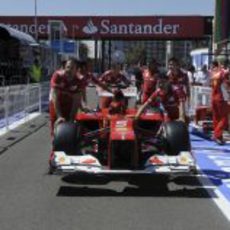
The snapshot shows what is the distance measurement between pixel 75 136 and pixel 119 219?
232 cm

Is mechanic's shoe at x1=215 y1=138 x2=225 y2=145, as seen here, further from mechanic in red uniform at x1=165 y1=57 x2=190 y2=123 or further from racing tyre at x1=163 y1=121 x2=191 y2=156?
racing tyre at x1=163 y1=121 x2=191 y2=156

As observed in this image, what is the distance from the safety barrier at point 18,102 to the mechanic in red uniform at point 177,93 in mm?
6048

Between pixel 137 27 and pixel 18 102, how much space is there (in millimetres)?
43087

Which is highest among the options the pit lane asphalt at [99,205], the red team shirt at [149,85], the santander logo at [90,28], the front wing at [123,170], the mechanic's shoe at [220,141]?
the santander logo at [90,28]

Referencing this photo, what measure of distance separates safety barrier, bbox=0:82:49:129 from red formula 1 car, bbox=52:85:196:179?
878 centimetres

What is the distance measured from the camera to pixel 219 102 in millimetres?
15906

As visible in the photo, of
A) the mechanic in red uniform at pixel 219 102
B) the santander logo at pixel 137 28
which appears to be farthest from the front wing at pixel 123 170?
the santander logo at pixel 137 28

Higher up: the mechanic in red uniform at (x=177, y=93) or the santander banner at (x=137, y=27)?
the santander banner at (x=137, y=27)

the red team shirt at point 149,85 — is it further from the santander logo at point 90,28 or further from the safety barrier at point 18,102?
the santander logo at point 90,28

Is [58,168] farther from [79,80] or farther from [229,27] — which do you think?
[229,27]

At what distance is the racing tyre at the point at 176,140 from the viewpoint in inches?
404

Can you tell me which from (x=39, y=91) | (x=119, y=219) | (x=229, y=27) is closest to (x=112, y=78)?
(x=119, y=219)

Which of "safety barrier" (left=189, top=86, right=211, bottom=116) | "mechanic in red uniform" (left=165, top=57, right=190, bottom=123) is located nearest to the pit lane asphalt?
"mechanic in red uniform" (left=165, top=57, right=190, bottom=123)

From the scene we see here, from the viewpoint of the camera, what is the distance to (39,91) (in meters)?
26.3
